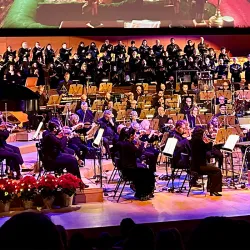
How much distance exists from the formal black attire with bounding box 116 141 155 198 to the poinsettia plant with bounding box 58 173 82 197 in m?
1.06

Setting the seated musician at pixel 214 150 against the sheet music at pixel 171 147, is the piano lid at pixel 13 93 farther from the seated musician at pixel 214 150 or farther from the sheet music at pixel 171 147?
the seated musician at pixel 214 150

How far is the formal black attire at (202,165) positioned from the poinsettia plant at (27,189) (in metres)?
2.68

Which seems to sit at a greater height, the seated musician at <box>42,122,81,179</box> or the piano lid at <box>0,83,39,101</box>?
the piano lid at <box>0,83,39,101</box>

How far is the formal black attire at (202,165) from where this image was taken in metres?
8.96

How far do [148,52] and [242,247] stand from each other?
16613 millimetres

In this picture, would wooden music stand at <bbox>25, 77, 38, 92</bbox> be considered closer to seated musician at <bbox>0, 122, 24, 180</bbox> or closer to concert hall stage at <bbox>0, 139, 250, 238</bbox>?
seated musician at <bbox>0, 122, 24, 180</bbox>

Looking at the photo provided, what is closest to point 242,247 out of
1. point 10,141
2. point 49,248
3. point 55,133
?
point 49,248

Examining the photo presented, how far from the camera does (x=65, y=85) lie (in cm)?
1673

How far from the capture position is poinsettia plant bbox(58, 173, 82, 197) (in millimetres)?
7875

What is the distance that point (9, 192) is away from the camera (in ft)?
25.1

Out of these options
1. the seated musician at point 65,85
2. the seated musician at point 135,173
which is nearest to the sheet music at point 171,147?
the seated musician at point 135,173

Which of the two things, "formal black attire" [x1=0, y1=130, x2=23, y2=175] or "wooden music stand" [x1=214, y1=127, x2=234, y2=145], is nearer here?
"formal black attire" [x1=0, y1=130, x2=23, y2=175]

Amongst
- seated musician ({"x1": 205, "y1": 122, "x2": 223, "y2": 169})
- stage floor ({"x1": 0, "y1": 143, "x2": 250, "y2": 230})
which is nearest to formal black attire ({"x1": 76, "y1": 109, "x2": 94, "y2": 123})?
seated musician ({"x1": 205, "y1": 122, "x2": 223, "y2": 169})

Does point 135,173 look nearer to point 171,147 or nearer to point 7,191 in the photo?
point 171,147
